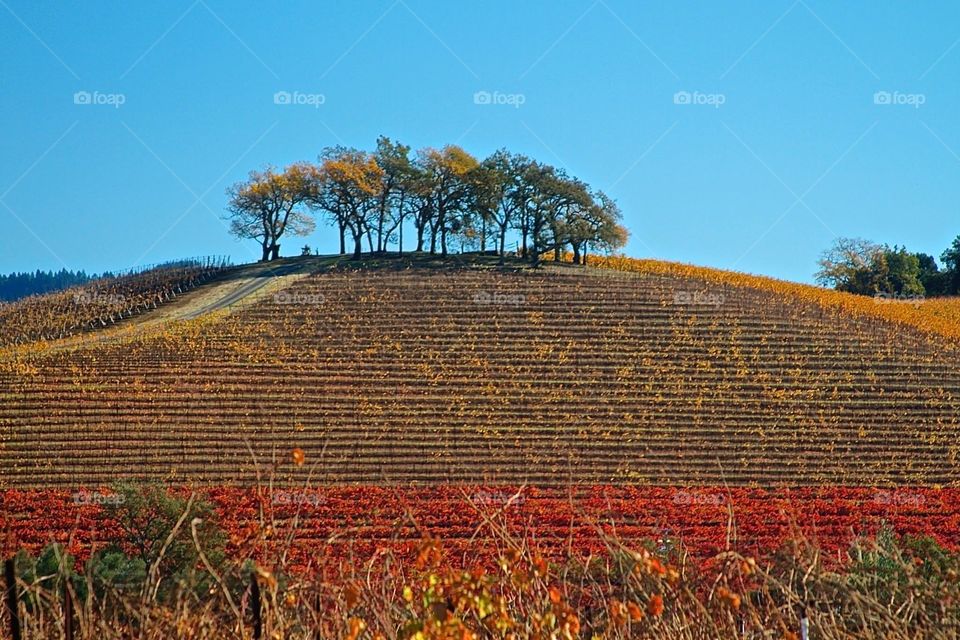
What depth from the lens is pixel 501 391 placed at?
155ft

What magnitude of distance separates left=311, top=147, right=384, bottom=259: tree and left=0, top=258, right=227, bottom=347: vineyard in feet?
30.8

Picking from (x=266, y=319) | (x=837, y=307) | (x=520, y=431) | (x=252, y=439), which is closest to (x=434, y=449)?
(x=520, y=431)

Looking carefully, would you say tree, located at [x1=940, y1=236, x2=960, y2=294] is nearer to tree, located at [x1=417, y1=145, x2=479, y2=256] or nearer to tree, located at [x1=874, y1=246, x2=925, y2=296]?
tree, located at [x1=874, y1=246, x2=925, y2=296]

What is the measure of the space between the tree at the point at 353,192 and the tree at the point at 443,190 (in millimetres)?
3260

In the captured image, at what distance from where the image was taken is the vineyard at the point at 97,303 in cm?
6053

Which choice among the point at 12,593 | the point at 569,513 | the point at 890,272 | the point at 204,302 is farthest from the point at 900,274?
the point at 12,593

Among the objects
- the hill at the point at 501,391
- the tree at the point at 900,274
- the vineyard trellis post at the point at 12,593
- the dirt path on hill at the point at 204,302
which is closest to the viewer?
the vineyard trellis post at the point at 12,593

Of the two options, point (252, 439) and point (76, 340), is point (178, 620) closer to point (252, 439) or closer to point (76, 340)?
point (252, 439)

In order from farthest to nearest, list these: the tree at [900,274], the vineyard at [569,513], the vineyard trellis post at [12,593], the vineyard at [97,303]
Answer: the tree at [900,274]
the vineyard at [97,303]
the vineyard at [569,513]
the vineyard trellis post at [12,593]

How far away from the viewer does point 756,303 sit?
61062 millimetres

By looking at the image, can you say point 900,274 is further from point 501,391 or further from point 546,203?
point 501,391

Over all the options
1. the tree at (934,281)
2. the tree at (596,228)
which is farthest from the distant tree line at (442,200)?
the tree at (934,281)

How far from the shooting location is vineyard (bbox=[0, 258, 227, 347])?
6053 cm

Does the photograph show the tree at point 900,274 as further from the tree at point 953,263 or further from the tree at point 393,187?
the tree at point 393,187
